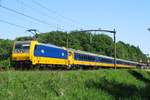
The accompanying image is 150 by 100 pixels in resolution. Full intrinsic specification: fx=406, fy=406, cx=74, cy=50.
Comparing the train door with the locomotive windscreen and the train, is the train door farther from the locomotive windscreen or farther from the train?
the locomotive windscreen

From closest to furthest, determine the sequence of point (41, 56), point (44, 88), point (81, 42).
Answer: point (44, 88)
point (41, 56)
point (81, 42)

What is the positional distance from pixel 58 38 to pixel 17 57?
253 feet

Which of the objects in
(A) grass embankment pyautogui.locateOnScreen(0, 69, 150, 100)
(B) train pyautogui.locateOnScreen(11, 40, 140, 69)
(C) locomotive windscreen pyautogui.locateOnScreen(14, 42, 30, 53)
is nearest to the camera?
(A) grass embankment pyautogui.locateOnScreen(0, 69, 150, 100)

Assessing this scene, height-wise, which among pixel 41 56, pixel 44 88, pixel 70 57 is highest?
pixel 70 57

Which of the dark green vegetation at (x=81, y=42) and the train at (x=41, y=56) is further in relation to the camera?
the dark green vegetation at (x=81, y=42)

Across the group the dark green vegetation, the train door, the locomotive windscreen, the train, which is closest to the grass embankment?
the train

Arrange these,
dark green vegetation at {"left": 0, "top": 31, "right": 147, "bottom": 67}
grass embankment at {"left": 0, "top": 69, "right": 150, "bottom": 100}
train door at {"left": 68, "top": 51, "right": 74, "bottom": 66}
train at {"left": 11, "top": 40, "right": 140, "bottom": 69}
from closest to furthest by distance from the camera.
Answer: grass embankment at {"left": 0, "top": 69, "right": 150, "bottom": 100}
train at {"left": 11, "top": 40, "right": 140, "bottom": 69}
train door at {"left": 68, "top": 51, "right": 74, "bottom": 66}
dark green vegetation at {"left": 0, "top": 31, "right": 147, "bottom": 67}

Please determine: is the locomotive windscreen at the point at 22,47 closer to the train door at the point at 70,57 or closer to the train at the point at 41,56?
the train at the point at 41,56

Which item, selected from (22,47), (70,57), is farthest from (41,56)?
(70,57)

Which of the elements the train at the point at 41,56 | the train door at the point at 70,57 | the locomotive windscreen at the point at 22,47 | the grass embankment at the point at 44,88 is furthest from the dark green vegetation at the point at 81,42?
the grass embankment at the point at 44,88

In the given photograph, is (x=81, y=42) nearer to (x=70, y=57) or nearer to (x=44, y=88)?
(x=70, y=57)

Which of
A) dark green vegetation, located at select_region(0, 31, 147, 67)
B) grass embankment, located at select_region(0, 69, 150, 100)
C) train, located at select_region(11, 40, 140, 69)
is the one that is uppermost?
dark green vegetation, located at select_region(0, 31, 147, 67)

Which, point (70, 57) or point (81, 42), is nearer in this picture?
point (70, 57)

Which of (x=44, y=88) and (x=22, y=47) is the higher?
(x=22, y=47)
